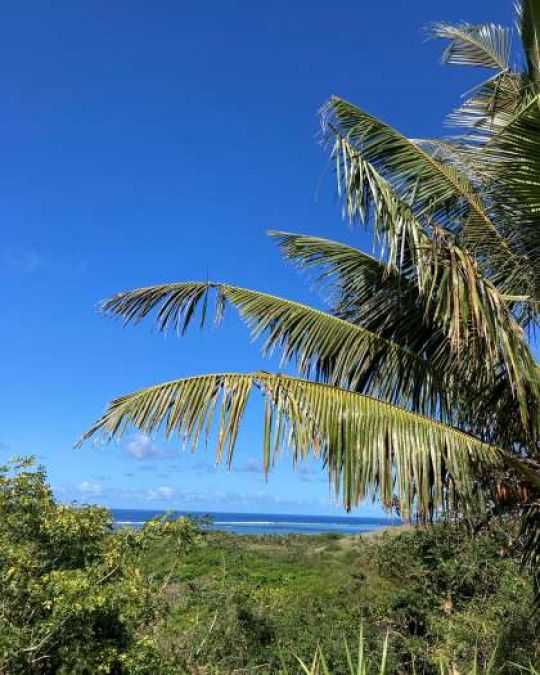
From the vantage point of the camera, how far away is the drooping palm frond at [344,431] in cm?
485

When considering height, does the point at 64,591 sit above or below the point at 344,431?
below

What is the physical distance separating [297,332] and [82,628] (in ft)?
10.9

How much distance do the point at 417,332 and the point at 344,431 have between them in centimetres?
126

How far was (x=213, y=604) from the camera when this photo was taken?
11.7 m

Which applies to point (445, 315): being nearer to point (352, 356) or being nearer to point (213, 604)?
point (352, 356)

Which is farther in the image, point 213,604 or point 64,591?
point 213,604

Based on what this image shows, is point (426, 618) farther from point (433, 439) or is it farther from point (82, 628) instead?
point (433, 439)

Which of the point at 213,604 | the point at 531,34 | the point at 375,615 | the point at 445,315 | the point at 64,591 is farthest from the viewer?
the point at 375,615

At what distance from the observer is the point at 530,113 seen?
365cm

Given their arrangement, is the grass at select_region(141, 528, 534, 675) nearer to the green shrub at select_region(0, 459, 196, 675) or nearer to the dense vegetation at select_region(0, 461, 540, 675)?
the dense vegetation at select_region(0, 461, 540, 675)

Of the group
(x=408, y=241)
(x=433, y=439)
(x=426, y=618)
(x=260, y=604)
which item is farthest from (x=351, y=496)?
(x=426, y=618)

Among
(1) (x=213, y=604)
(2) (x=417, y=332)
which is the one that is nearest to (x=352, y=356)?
(2) (x=417, y=332)

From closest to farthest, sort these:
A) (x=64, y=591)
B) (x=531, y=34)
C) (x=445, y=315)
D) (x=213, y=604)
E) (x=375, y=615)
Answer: (x=531, y=34) < (x=445, y=315) < (x=64, y=591) < (x=213, y=604) < (x=375, y=615)

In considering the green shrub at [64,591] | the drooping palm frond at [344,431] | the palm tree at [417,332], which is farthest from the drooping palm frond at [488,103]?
the green shrub at [64,591]
